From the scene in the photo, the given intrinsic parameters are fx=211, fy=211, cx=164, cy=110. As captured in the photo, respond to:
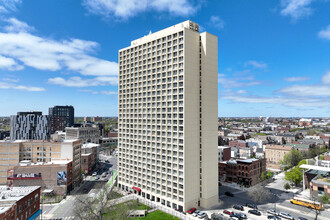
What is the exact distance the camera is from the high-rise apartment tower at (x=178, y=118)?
7144 centimetres

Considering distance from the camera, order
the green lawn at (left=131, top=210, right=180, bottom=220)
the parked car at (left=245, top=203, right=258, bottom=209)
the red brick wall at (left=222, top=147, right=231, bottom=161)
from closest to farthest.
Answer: the green lawn at (left=131, top=210, right=180, bottom=220) < the parked car at (left=245, top=203, right=258, bottom=209) < the red brick wall at (left=222, top=147, right=231, bottom=161)

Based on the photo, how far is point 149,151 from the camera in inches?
3221

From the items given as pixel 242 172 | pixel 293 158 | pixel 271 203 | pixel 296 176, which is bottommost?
pixel 271 203

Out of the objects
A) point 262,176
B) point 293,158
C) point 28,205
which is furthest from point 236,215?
point 293,158

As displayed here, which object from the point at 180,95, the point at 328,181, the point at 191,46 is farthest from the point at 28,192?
the point at 328,181

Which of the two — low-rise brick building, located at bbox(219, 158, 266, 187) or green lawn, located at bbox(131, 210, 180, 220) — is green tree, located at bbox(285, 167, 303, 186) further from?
green lawn, located at bbox(131, 210, 180, 220)

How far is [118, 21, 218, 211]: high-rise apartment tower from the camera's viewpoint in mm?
71438

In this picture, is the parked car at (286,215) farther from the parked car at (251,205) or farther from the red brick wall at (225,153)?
the red brick wall at (225,153)

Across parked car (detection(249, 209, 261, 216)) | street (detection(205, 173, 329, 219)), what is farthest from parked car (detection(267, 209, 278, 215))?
parked car (detection(249, 209, 261, 216))

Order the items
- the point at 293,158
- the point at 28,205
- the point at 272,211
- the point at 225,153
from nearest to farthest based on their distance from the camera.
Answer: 1. the point at 28,205
2. the point at 272,211
3. the point at 293,158
4. the point at 225,153

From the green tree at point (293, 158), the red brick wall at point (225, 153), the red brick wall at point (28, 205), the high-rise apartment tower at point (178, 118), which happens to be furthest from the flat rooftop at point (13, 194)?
the green tree at point (293, 158)

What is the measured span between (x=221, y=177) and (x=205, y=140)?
45633 mm

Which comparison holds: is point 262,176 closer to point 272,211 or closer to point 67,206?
point 272,211

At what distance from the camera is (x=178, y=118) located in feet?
235
